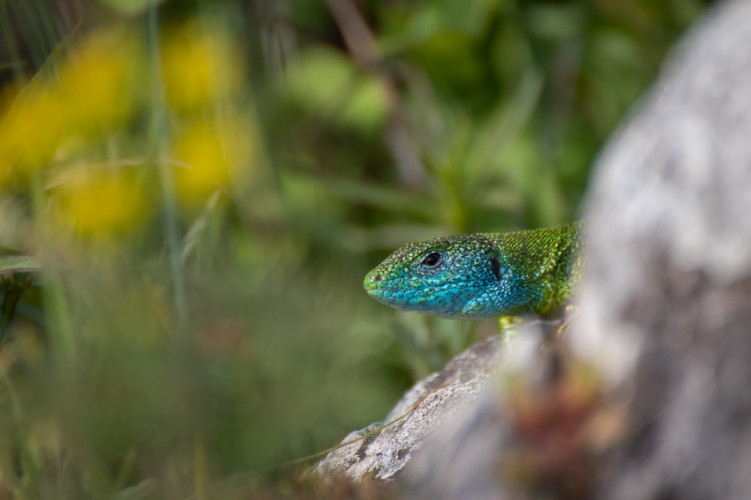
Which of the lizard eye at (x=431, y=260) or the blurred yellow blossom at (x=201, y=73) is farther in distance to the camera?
the blurred yellow blossom at (x=201, y=73)

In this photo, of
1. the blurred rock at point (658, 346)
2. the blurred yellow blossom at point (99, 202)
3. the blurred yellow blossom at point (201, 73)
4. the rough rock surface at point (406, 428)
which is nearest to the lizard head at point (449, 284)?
the rough rock surface at point (406, 428)

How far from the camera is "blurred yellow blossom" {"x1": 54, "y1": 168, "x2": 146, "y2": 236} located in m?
2.38

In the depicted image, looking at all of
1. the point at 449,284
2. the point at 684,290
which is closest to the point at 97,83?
the point at 449,284

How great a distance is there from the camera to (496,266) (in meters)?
2.82

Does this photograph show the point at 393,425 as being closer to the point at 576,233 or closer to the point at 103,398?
the point at 576,233

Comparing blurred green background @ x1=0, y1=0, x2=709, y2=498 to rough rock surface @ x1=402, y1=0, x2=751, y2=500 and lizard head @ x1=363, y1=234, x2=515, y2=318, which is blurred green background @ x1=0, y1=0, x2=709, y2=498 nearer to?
lizard head @ x1=363, y1=234, x2=515, y2=318

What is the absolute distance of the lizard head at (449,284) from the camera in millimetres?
2770

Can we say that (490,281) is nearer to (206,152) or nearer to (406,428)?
(406,428)

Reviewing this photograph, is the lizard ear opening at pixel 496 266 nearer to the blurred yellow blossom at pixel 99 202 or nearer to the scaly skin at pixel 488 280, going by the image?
the scaly skin at pixel 488 280

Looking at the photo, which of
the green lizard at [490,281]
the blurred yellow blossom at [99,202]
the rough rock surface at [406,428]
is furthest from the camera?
the green lizard at [490,281]

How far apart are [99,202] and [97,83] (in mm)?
974

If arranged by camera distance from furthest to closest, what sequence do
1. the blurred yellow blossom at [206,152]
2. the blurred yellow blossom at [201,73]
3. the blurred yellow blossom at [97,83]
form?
the blurred yellow blossom at [201,73], the blurred yellow blossom at [206,152], the blurred yellow blossom at [97,83]

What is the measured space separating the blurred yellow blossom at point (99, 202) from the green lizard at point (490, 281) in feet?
2.96

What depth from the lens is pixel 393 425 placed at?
231 centimetres
